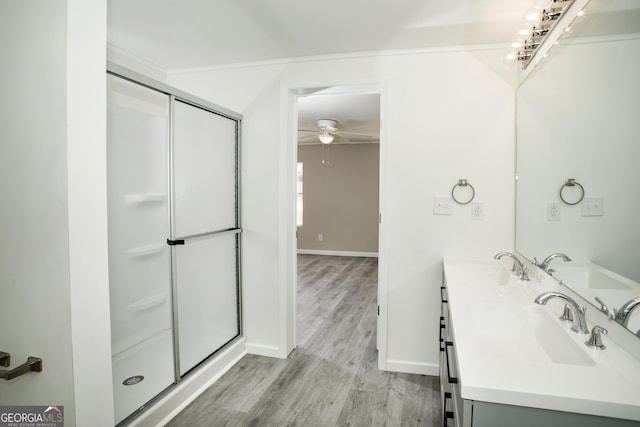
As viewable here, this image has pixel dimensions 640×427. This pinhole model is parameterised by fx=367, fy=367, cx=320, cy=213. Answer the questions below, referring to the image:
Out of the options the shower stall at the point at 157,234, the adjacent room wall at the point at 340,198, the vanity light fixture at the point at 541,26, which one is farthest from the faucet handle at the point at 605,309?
the adjacent room wall at the point at 340,198

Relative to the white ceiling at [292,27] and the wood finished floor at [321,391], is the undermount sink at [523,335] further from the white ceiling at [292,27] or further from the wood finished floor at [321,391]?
the white ceiling at [292,27]

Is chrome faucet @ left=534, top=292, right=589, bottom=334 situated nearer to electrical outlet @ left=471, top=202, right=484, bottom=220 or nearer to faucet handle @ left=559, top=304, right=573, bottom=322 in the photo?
faucet handle @ left=559, top=304, right=573, bottom=322

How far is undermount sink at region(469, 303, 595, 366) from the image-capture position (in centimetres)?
121

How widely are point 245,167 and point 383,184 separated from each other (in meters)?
1.10

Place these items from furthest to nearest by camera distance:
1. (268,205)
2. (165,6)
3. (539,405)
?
1. (268,205)
2. (165,6)
3. (539,405)

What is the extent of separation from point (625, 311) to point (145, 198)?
2.25 m

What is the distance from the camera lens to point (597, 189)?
1304 mm

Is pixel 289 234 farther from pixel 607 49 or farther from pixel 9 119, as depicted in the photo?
pixel 607 49

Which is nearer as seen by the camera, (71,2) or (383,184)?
(71,2)

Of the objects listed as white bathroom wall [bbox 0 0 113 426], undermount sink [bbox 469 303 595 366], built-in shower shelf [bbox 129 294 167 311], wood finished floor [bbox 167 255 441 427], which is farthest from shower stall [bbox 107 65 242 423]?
undermount sink [bbox 469 303 595 366]

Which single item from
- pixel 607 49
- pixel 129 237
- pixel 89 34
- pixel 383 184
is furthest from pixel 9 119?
pixel 383 184

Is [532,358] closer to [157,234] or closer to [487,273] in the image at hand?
[487,273]

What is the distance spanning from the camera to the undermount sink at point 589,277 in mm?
1165

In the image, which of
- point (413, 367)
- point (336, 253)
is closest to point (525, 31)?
point (413, 367)
